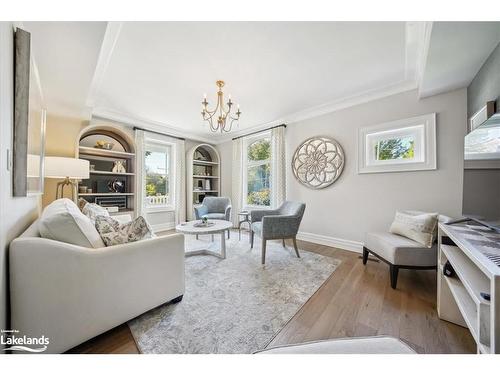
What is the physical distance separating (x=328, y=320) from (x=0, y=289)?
6.09 feet

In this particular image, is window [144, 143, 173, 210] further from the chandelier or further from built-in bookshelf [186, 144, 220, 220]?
the chandelier

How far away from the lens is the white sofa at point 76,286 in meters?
0.90

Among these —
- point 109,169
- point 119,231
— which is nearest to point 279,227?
point 119,231

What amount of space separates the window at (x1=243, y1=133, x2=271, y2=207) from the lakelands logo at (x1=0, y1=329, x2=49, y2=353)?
3.45 meters

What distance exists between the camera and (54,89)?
2008 millimetres

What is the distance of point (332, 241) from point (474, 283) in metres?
2.11

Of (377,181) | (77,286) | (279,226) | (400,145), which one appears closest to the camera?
(77,286)

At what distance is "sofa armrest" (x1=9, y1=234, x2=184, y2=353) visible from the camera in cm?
90

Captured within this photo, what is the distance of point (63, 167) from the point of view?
2230 mm

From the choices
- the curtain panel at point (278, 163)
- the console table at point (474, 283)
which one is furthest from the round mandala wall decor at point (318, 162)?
the console table at point (474, 283)

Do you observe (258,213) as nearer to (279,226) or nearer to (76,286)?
(279,226)

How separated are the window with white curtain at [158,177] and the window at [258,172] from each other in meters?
1.84

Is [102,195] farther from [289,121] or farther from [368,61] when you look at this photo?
[368,61]
